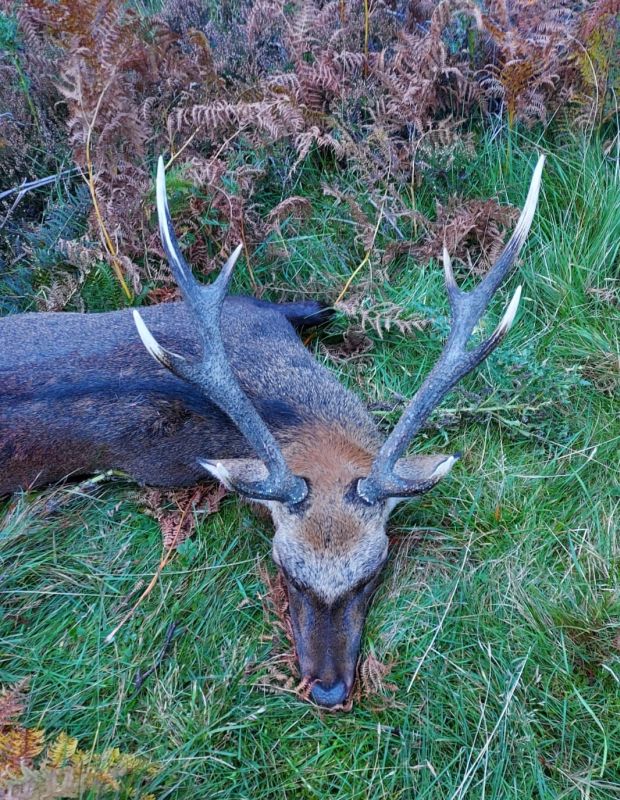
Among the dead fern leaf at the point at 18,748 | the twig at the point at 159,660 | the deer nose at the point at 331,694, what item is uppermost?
the dead fern leaf at the point at 18,748

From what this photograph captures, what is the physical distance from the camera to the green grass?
3109 mm

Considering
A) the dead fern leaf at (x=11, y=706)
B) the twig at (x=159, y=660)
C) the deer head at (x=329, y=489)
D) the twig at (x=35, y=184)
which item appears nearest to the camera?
the dead fern leaf at (x=11, y=706)

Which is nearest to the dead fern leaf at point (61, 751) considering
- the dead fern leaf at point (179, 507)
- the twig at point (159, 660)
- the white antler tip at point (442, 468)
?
the twig at point (159, 660)

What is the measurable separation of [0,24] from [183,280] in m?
3.23

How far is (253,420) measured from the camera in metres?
3.35

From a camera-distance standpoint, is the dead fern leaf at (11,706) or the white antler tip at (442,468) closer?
the dead fern leaf at (11,706)

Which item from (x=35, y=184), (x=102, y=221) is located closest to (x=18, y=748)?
(x=102, y=221)

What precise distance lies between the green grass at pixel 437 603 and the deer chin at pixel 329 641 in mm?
134

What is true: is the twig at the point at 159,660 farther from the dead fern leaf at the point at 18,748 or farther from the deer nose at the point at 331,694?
the deer nose at the point at 331,694

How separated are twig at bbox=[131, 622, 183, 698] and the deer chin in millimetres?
610

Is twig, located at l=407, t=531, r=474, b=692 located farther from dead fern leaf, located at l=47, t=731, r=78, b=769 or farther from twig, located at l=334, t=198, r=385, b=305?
twig, located at l=334, t=198, r=385, b=305

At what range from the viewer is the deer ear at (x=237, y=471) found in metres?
3.31

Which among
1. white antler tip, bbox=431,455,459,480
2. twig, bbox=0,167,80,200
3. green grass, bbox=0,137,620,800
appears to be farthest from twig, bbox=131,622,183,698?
twig, bbox=0,167,80,200

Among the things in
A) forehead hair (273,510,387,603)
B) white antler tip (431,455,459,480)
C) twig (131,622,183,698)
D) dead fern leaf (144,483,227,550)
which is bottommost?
twig (131,622,183,698)
